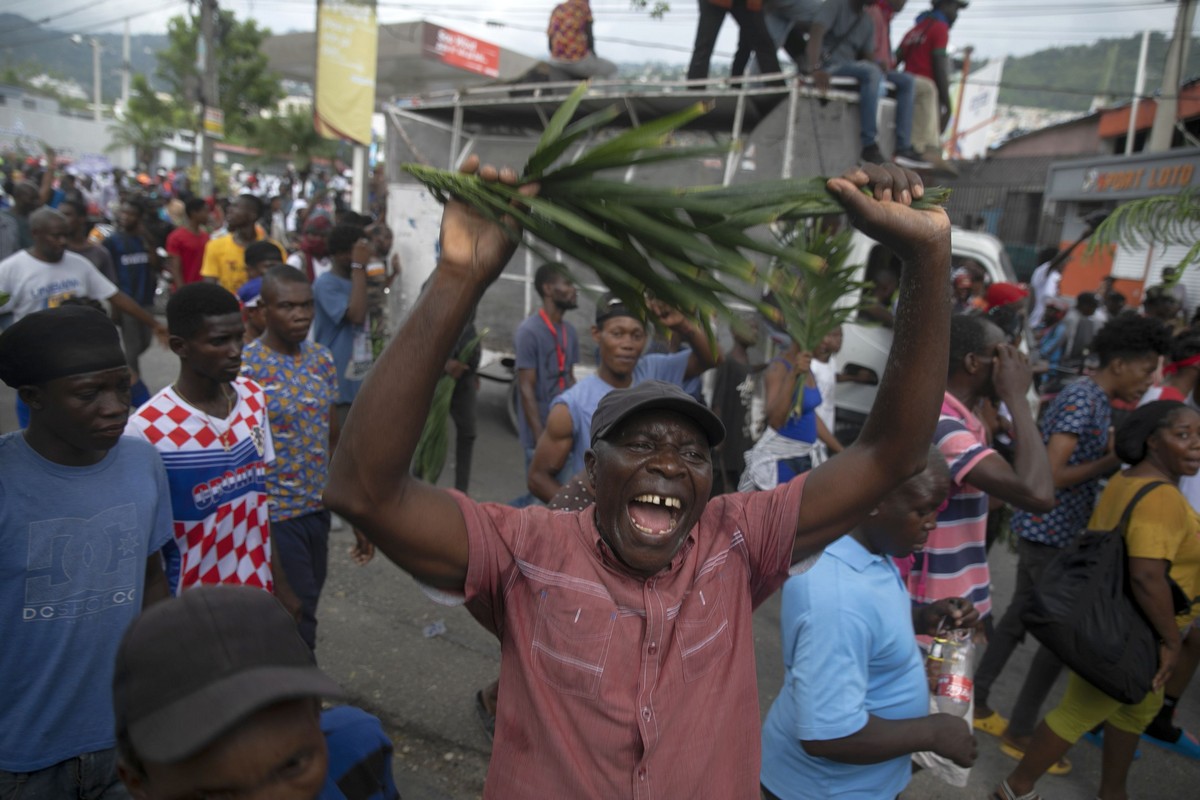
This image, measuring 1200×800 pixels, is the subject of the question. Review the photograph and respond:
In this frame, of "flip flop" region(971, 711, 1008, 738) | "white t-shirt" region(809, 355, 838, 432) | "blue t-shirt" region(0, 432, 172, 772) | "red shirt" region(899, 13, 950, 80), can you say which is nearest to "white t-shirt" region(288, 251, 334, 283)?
"white t-shirt" region(809, 355, 838, 432)

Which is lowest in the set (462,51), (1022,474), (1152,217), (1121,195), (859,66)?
(1022,474)

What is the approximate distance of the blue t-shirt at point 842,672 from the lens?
6.66 feet

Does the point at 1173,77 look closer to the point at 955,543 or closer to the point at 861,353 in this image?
the point at 861,353

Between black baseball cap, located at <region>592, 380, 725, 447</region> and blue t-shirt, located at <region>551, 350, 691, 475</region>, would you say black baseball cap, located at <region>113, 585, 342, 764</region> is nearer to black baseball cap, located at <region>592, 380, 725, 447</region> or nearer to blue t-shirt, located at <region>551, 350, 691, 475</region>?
black baseball cap, located at <region>592, 380, 725, 447</region>

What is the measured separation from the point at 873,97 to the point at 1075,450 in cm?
393

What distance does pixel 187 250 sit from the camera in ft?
27.3

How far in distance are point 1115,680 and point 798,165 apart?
500 centimetres

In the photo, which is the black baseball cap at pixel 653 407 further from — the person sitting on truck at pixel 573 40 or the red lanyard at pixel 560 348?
the person sitting on truck at pixel 573 40

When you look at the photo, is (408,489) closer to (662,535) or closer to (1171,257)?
(662,535)

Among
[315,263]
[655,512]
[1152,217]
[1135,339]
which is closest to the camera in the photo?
[655,512]

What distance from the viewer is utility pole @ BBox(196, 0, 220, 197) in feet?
57.2

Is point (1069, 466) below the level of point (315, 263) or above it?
below

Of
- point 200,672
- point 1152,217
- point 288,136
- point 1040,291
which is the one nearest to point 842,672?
point 200,672

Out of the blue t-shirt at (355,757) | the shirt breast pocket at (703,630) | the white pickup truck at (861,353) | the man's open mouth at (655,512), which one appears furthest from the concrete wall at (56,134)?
the shirt breast pocket at (703,630)
